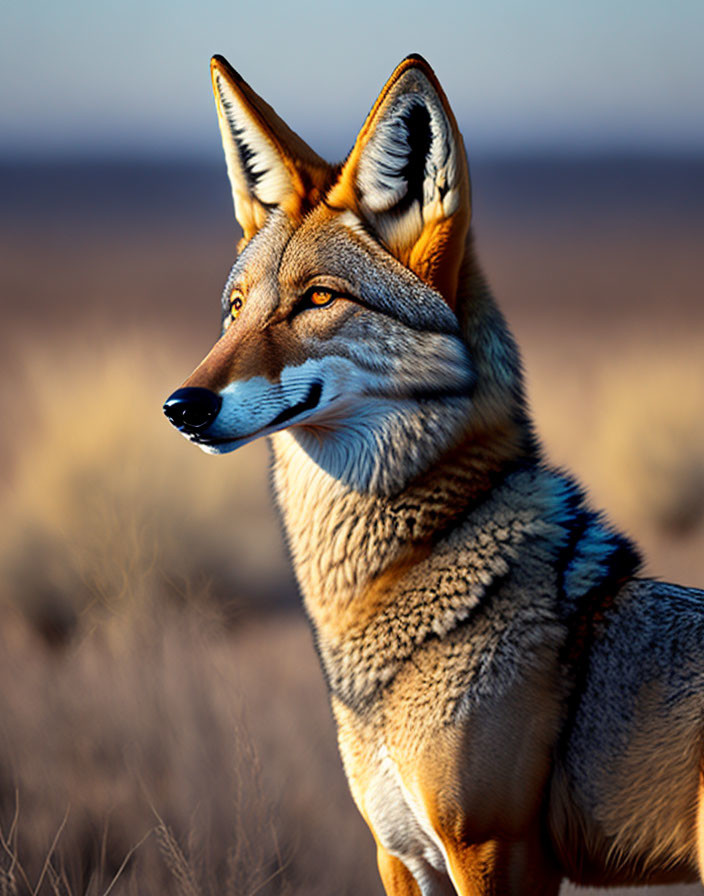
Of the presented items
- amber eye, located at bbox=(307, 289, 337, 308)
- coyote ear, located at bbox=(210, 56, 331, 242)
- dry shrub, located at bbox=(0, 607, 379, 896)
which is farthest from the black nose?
dry shrub, located at bbox=(0, 607, 379, 896)

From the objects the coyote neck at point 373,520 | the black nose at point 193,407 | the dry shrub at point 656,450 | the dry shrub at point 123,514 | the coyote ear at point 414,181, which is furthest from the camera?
the dry shrub at point 656,450

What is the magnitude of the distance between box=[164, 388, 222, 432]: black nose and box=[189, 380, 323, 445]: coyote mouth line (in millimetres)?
53

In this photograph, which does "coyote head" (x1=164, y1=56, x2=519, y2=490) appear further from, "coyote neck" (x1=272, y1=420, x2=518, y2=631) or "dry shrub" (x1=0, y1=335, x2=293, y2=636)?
"dry shrub" (x1=0, y1=335, x2=293, y2=636)

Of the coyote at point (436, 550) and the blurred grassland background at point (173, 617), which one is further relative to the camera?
the blurred grassland background at point (173, 617)

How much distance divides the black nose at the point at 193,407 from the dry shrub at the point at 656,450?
289 inches

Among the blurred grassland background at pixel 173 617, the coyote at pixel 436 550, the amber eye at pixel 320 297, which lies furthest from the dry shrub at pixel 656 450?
the amber eye at pixel 320 297

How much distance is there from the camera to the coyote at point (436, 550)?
2.37 meters

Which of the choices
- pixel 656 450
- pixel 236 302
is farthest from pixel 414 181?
pixel 656 450

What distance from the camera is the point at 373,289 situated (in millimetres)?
2549

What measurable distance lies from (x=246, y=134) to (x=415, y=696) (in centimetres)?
177

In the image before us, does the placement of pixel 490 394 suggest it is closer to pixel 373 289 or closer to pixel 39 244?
pixel 373 289

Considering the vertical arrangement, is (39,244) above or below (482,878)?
above

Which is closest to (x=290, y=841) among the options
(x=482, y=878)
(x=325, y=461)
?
(x=482, y=878)

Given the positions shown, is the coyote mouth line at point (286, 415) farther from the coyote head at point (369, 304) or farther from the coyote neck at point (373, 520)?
the coyote neck at point (373, 520)
